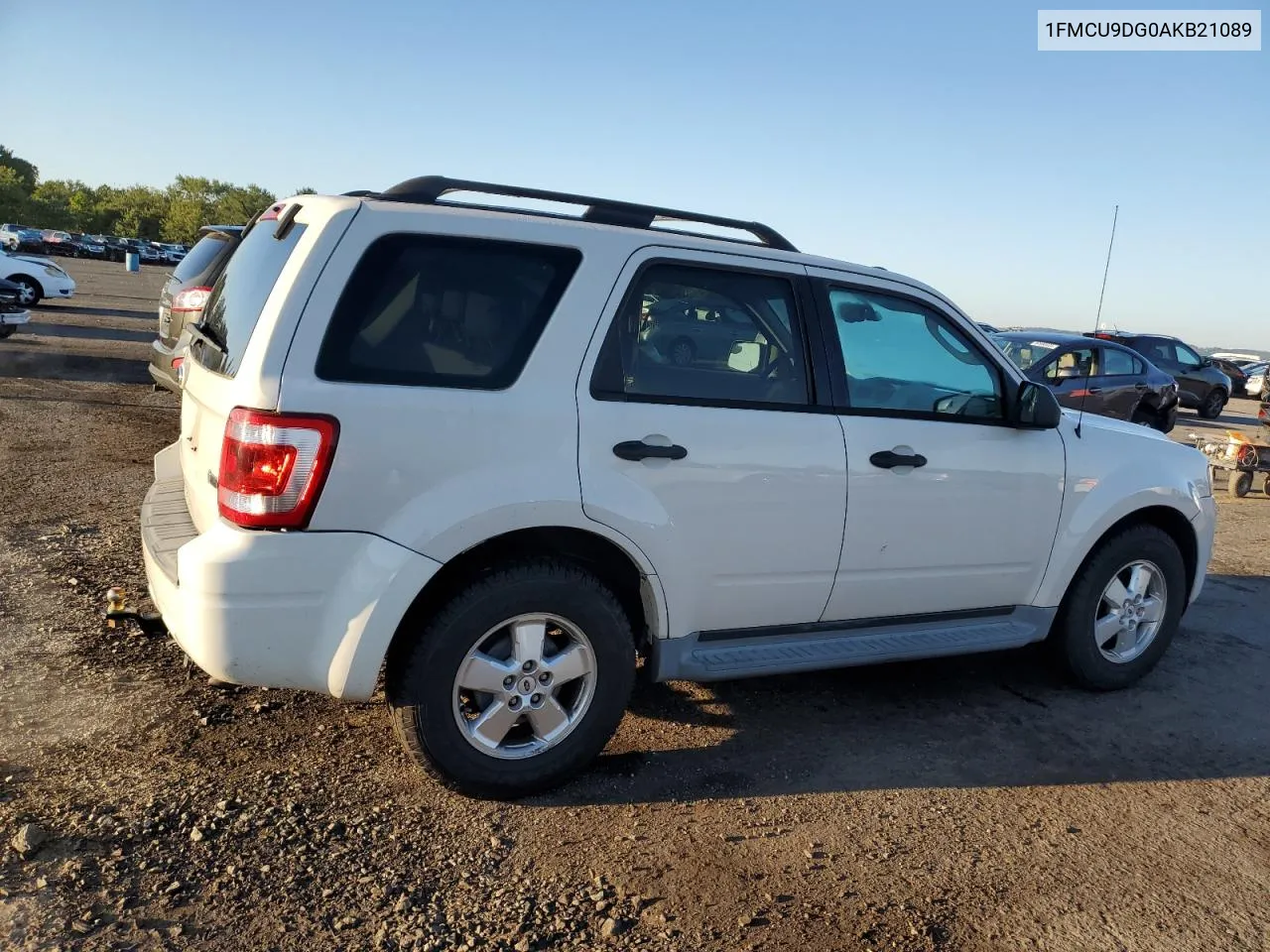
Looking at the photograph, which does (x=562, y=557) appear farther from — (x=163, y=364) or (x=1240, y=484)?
(x=1240, y=484)

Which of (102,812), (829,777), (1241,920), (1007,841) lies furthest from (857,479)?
(102,812)

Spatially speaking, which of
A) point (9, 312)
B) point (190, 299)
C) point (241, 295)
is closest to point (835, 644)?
point (241, 295)

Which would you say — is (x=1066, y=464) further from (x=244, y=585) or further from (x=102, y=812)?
(x=102, y=812)

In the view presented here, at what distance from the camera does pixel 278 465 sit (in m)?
2.91

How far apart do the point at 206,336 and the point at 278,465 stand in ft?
3.30

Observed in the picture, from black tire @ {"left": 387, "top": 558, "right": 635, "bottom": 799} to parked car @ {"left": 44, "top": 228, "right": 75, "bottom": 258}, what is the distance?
2684 inches

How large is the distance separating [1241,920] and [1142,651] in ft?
6.70

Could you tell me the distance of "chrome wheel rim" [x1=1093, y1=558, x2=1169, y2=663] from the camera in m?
4.75

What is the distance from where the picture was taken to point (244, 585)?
2932 mm

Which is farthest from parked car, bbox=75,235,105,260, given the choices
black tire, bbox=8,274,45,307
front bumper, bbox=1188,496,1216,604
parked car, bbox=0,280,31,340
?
front bumper, bbox=1188,496,1216,604

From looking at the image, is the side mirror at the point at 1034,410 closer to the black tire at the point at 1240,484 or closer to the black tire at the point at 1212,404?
the black tire at the point at 1240,484

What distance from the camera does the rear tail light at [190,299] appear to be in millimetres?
8242

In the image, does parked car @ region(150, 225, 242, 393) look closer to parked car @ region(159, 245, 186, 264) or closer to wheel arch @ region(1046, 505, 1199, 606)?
wheel arch @ region(1046, 505, 1199, 606)

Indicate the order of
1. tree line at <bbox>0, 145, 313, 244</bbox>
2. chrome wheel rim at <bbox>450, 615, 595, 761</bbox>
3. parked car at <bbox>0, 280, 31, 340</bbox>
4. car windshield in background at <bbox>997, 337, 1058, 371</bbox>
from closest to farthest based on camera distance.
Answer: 1. chrome wheel rim at <bbox>450, 615, 595, 761</bbox>
2. car windshield in background at <bbox>997, 337, 1058, 371</bbox>
3. parked car at <bbox>0, 280, 31, 340</bbox>
4. tree line at <bbox>0, 145, 313, 244</bbox>
